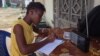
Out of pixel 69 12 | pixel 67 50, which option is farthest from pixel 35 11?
pixel 69 12

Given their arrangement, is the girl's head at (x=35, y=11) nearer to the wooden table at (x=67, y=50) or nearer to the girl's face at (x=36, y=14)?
the girl's face at (x=36, y=14)

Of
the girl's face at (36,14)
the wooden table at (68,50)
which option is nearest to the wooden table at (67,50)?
the wooden table at (68,50)

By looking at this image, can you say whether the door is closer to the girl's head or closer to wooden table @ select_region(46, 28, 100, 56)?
wooden table @ select_region(46, 28, 100, 56)

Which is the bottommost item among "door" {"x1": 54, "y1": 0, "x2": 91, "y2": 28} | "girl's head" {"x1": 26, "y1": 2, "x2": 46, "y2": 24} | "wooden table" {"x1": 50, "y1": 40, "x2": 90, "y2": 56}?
"wooden table" {"x1": 50, "y1": 40, "x2": 90, "y2": 56}

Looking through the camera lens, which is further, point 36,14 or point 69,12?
point 69,12

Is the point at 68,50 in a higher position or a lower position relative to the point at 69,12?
lower

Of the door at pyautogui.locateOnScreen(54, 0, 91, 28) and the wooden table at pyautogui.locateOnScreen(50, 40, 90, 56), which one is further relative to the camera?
the door at pyautogui.locateOnScreen(54, 0, 91, 28)

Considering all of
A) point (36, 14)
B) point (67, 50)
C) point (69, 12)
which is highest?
point (36, 14)

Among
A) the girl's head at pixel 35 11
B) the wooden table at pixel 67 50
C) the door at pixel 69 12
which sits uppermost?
the girl's head at pixel 35 11

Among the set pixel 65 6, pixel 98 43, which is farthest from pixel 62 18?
pixel 98 43

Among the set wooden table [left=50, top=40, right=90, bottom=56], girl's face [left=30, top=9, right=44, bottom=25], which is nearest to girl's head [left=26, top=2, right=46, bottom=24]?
girl's face [left=30, top=9, right=44, bottom=25]

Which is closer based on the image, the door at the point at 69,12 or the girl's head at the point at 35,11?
the girl's head at the point at 35,11

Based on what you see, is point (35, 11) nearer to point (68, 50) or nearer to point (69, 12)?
point (68, 50)

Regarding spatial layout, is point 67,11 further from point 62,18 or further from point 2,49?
point 2,49
